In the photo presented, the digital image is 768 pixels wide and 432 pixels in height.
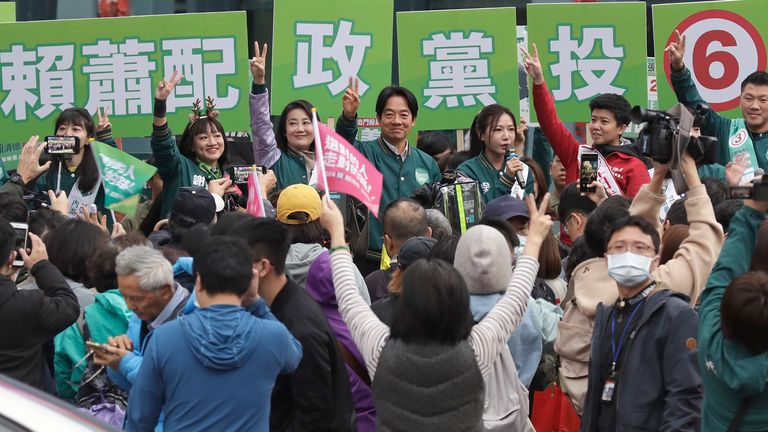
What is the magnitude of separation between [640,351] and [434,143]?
20.6 ft

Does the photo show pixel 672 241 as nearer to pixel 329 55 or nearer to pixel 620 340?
pixel 620 340

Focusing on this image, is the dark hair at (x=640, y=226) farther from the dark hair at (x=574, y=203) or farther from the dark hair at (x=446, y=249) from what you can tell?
the dark hair at (x=574, y=203)

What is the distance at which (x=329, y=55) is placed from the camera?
9961mm

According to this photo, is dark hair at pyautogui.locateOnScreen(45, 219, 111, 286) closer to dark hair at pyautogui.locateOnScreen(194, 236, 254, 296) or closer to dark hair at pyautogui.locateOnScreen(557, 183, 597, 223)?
dark hair at pyautogui.locateOnScreen(194, 236, 254, 296)

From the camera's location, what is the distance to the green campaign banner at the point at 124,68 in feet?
33.0

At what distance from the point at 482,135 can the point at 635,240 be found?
3904 mm

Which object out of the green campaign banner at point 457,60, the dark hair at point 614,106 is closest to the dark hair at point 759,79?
the dark hair at point 614,106

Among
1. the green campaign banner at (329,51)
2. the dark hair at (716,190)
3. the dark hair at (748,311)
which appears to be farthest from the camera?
the green campaign banner at (329,51)

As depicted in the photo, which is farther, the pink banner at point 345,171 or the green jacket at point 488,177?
the green jacket at point 488,177

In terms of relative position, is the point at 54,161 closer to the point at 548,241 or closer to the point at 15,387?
the point at 548,241

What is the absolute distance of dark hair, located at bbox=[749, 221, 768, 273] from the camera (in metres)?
4.66

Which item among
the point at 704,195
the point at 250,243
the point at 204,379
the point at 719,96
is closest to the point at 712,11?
the point at 719,96

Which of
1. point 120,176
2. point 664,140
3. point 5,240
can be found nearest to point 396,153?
point 120,176

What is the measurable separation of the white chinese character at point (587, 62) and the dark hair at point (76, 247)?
4.94 meters
